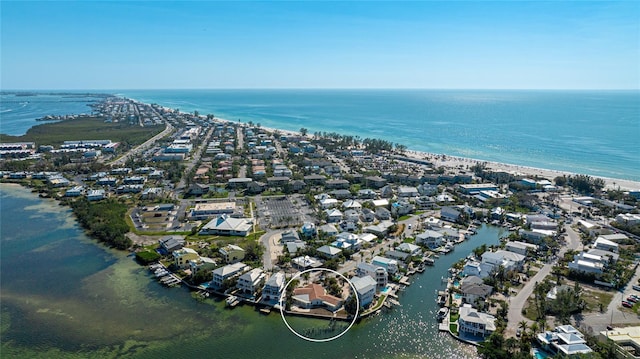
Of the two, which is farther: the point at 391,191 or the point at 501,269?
the point at 391,191

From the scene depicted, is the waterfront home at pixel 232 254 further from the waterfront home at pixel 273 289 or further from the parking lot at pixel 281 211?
the parking lot at pixel 281 211

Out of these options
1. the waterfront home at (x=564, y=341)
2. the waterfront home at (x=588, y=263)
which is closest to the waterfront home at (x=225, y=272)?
the waterfront home at (x=564, y=341)

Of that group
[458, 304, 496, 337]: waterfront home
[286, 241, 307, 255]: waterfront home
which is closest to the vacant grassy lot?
[286, 241, 307, 255]: waterfront home

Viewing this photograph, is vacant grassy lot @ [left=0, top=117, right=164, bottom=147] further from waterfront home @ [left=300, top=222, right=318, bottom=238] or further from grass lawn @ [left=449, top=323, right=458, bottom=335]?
grass lawn @ [left=449, top=323, right=458, bottom=335]

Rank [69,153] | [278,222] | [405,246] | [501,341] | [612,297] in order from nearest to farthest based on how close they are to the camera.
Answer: [501,341] → [612,297] → [405,246] → [278,222] → [69,153]

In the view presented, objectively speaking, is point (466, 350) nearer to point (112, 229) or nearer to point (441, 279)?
point (441, 279)

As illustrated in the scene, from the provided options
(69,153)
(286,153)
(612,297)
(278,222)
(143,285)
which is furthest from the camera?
(286,153)

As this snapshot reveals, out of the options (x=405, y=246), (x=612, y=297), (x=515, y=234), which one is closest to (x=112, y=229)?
(x=405, y=246)
